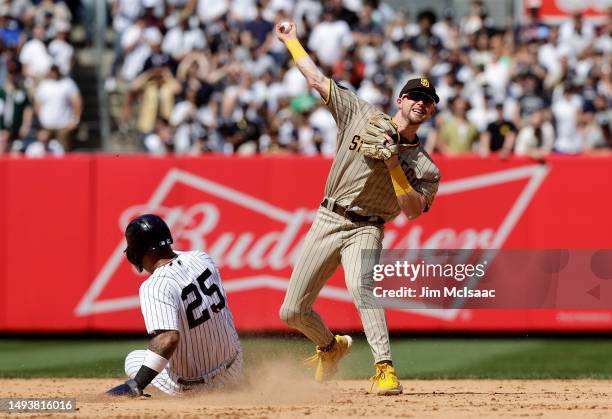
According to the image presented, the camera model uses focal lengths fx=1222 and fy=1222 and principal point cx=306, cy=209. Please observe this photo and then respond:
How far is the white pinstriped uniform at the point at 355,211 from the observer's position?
873cm

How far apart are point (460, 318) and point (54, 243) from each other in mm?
4830

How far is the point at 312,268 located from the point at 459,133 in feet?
24.8

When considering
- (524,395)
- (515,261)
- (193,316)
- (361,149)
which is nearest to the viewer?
(193,316)

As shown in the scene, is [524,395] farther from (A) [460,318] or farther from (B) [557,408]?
(A) [460,318]

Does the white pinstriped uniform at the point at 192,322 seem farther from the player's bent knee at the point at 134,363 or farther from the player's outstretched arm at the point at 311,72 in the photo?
the player's outstretched arm at the point at 311,72

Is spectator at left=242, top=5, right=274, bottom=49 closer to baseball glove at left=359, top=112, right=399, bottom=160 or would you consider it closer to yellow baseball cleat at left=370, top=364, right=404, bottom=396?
baseball glove at left=359, top=112, right=399, bottom=160

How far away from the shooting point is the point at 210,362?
8.35 meters

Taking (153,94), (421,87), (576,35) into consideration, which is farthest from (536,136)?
(421,87)

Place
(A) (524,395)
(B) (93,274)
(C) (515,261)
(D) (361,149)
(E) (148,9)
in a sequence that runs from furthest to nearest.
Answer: (E) (148,9) → (B) (93,274) → (C) (515,261) → (A) (524,395) → (D) (361,149)

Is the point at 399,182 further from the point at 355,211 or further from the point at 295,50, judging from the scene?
the point at 295,50

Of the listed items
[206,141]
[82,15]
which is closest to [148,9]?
[82,15]

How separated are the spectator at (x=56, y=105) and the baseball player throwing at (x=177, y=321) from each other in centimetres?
939

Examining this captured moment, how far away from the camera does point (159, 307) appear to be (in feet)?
25.3

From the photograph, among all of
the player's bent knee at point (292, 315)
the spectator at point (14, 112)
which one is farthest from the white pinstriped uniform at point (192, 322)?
the spectator at point (14, 112)
